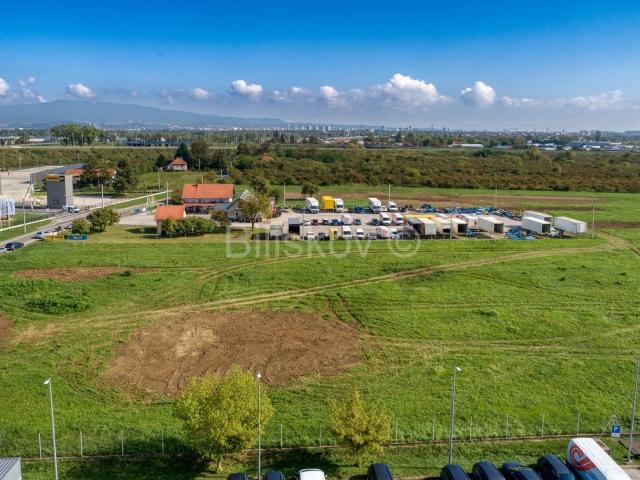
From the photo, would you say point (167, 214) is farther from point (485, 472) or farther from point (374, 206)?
point (485, 472)

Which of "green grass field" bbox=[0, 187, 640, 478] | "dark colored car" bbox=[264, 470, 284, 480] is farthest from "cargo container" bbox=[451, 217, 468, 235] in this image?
"dark colored car" bbox=[264, 470, 284, 480]

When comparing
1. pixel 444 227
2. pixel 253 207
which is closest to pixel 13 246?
pixel 253 207

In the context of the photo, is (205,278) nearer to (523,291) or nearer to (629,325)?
(523,291)

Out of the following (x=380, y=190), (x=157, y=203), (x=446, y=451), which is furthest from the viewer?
(x=380, y=190)

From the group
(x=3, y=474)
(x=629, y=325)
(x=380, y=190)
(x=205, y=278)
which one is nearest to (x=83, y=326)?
(x=205, y=278)

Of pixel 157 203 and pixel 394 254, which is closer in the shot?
pixel 394 254

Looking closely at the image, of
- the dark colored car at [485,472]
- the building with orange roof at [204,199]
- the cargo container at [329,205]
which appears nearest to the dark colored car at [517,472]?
the dark colored car at [485,472]
